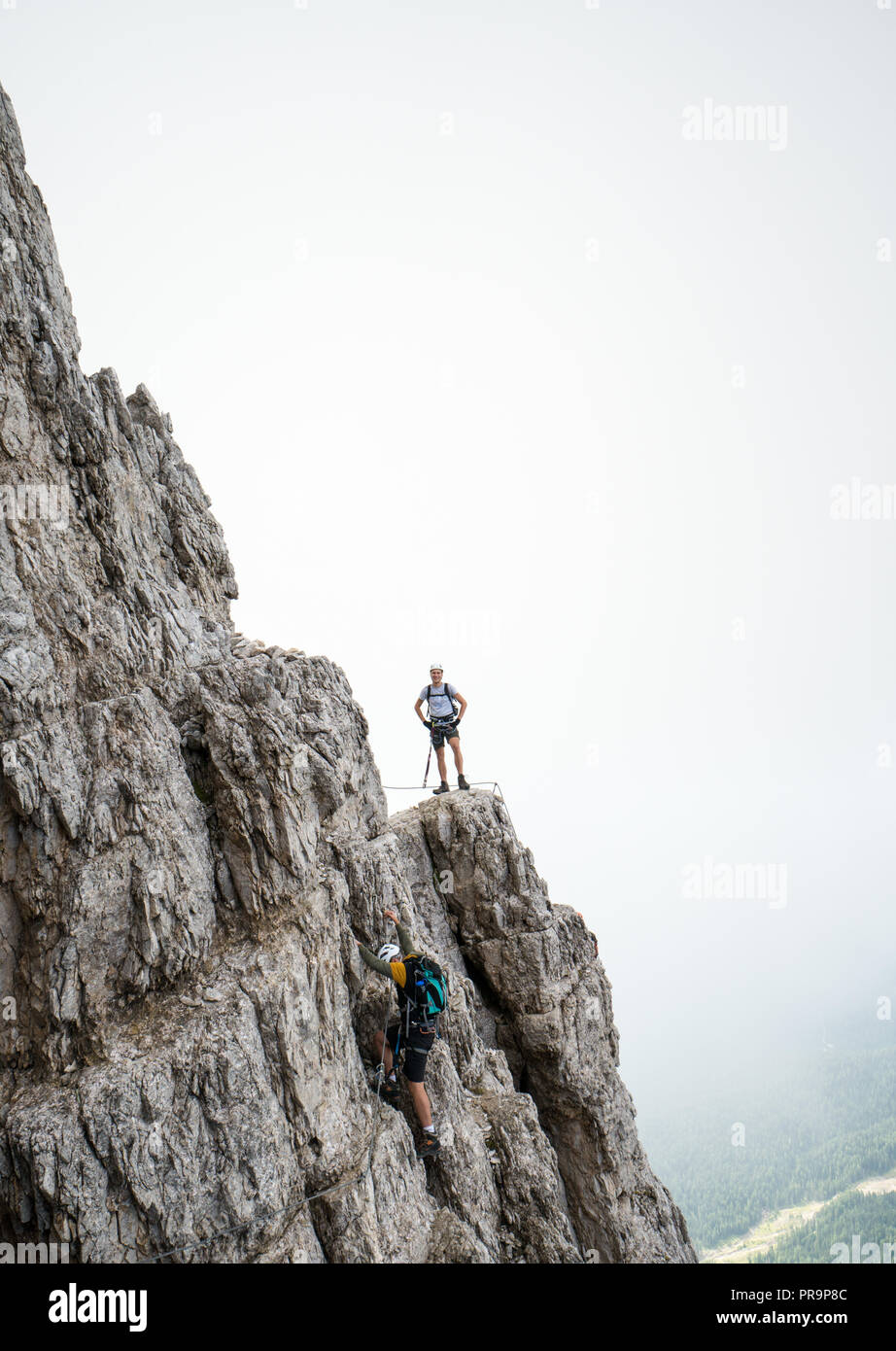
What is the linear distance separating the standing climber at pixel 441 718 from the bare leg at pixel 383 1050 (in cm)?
950

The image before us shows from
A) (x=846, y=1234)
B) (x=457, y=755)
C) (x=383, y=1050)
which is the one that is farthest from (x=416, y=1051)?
(x=846, y=1234)

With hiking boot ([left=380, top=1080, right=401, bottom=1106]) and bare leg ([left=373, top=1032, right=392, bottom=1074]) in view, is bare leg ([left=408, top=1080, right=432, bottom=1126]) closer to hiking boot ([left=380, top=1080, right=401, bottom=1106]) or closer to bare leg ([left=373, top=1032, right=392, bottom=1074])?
hiking boot ([left=380, top=1080, right=401, bottom=1106])

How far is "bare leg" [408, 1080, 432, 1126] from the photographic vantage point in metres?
17.4

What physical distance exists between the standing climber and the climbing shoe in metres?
10.8

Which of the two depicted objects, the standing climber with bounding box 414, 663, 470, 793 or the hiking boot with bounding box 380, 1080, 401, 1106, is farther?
the standing climber with bounding box 414, 663, 470, 793

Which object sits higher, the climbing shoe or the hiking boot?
the hiking boot

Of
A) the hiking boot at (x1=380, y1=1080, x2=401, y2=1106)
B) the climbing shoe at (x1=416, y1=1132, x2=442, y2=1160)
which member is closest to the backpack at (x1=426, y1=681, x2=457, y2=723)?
the hiking boot at (x1=380, y1=1080, x2=401, y2=1106)

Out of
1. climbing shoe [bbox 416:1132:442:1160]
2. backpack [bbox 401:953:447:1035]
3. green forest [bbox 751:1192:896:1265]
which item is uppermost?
backpack [bbox 401:953:447:1035]

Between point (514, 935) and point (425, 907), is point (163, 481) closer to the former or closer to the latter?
point (425, 907)

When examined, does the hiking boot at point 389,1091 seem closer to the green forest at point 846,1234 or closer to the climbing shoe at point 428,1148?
the climbing shoe at point 428,1148

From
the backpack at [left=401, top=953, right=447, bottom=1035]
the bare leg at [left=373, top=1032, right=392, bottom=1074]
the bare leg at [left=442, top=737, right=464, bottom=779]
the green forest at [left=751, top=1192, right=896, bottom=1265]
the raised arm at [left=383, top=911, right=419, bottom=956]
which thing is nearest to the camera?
the backpack at [left=401, top=953, right=447, bottom=1035]

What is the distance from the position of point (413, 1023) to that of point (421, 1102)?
190 centimetres

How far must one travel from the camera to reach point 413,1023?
17094 millimetres
